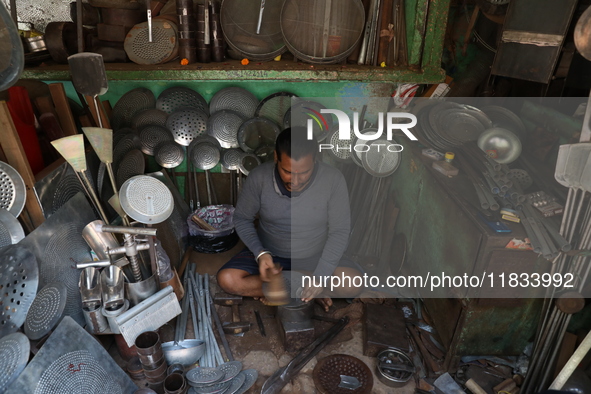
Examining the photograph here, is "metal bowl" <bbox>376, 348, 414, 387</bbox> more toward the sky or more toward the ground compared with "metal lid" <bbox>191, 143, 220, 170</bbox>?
more toward the ground

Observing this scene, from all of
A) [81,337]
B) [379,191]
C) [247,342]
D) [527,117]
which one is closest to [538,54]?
[527,117]

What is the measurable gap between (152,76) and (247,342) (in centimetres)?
219

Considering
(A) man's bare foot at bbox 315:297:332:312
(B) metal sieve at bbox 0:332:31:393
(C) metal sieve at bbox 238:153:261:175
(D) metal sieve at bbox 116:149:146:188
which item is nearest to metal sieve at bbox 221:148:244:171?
(C) metal sieve at bbox 238:153:261:175

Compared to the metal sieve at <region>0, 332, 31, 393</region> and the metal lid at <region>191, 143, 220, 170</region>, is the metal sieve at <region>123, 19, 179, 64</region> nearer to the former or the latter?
the metal lid at <region>191, 143, 220, 170</region>

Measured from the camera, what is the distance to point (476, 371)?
97.0 inches

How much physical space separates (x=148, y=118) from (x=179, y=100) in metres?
0.32

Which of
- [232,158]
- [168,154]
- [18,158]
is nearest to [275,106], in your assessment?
[232,158]

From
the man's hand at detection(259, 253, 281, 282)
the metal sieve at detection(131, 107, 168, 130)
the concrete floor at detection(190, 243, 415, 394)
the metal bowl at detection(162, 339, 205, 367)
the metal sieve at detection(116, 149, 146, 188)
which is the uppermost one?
the metal sieve at detection(131, 107, 168, 130)

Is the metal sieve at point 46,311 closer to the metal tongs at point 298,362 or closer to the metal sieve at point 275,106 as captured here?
the metal tongs at point 298,362

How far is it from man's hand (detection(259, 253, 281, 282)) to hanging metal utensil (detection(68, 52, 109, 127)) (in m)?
1.49

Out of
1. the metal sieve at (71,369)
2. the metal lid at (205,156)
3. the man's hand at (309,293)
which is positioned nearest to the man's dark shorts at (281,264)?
the man's hand at (309,293)

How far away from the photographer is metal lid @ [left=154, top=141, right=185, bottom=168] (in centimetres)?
363

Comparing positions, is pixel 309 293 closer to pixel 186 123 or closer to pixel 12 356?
pixel 12 356

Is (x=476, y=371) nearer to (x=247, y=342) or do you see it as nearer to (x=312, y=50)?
(x=247, y=342)
